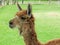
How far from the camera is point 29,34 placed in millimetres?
6352

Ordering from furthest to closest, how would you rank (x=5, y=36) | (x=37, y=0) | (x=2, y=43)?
(x=37, y=0) → (x=5, y=36) → (x=2, y=43)

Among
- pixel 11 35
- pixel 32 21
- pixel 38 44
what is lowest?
pixel 11 35

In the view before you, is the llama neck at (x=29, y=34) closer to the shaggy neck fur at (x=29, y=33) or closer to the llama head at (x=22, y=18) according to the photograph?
the shaggy neck fur at (x=29, y=33)

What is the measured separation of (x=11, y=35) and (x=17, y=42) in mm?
2073

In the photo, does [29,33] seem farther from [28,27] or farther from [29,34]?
[28,27]

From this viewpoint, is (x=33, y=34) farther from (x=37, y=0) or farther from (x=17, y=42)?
(x=37, y=0)

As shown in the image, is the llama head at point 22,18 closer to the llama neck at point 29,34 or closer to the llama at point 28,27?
the llama at point 28,27

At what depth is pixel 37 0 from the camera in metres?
55.4

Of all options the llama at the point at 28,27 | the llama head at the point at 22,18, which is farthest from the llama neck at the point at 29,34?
the llama head at the point at 22,18

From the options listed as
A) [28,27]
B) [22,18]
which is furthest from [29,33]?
[22,18]

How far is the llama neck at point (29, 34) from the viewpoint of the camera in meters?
6.30

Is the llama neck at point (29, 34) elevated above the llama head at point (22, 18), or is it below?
below

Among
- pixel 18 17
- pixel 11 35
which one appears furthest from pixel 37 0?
pixel 18 17

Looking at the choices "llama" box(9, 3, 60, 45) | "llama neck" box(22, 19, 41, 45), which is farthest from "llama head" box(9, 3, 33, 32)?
"llama neck" box(22, 19, 41, 45)
